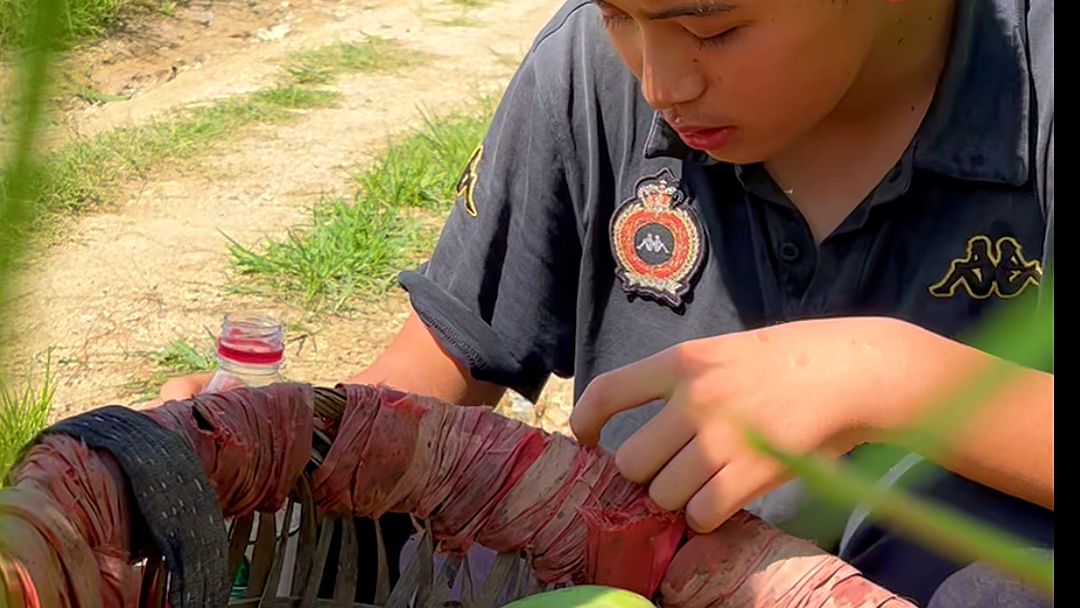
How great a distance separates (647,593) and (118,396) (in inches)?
52.2

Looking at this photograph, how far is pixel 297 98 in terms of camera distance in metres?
3.07

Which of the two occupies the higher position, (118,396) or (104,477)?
(104,477)

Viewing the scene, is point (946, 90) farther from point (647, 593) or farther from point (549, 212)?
point (647, 593)

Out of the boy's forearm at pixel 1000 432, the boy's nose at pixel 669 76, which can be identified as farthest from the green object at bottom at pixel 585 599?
the boy's nose at pixel 669 76

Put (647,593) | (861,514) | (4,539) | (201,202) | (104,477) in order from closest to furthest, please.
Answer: (4,539) < (104,477) < (647,593) < (861,514) < (201,202)

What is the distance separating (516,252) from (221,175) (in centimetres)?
164

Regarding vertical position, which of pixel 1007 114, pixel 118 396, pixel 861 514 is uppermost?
pixel 1007 114

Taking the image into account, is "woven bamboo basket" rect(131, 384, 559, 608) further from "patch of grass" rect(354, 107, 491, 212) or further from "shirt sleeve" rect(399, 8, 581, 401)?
"patch of grass" rect(354, 107, 491, 212)

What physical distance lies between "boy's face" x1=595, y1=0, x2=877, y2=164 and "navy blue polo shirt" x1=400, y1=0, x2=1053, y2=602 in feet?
0.41

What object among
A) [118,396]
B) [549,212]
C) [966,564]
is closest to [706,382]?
[966,564]

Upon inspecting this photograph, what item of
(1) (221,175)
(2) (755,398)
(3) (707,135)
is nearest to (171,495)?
(2) (755,398)

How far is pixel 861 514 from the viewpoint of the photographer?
0.95 m

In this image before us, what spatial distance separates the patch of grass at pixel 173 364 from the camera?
1.94m

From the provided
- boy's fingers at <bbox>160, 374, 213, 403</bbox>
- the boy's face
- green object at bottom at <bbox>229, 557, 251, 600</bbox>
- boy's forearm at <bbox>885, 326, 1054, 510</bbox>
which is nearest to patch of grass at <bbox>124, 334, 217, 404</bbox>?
boy's fingers at <bbox>160, 374, 213, 403</bbox>
